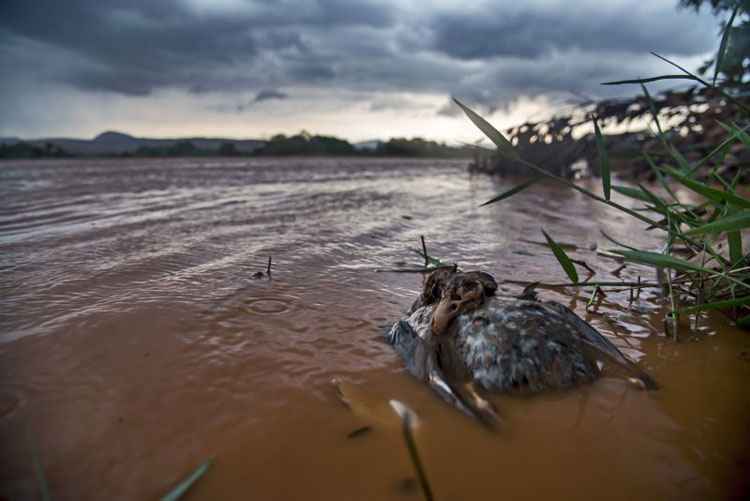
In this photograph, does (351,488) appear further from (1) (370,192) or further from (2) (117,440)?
(1) (370,192)

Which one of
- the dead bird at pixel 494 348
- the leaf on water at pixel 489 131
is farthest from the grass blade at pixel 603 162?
the dead bird at pixel 494 348

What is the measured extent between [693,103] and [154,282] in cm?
743

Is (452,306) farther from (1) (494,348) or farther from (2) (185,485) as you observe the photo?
(2) (185,485)

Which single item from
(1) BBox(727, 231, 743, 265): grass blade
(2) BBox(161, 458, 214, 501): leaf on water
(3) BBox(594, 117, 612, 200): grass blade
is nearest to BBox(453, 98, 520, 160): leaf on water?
(3) BBox(594, 117, 612, 200): grass blade

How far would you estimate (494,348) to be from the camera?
60.2 inches

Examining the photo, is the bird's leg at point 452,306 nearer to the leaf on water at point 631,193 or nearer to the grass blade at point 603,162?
the grass blade at point 603,162

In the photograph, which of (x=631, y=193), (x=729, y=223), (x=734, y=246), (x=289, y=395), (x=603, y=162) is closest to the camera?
(x=729, y=223)

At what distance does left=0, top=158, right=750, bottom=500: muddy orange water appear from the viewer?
108 cm

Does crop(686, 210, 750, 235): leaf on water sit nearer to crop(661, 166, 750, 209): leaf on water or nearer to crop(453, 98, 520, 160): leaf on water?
crop(661, 166, 750, 209): leaf on water

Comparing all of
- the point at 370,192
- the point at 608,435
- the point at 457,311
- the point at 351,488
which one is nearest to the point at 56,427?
the point at 351,488

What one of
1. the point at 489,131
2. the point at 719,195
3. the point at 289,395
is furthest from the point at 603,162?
the point at 289,395

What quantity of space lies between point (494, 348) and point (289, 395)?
744 millimetres

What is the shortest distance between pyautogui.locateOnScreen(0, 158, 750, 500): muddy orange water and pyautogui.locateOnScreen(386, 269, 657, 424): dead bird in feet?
0.20

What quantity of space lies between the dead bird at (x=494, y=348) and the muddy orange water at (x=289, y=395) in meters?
0.06
